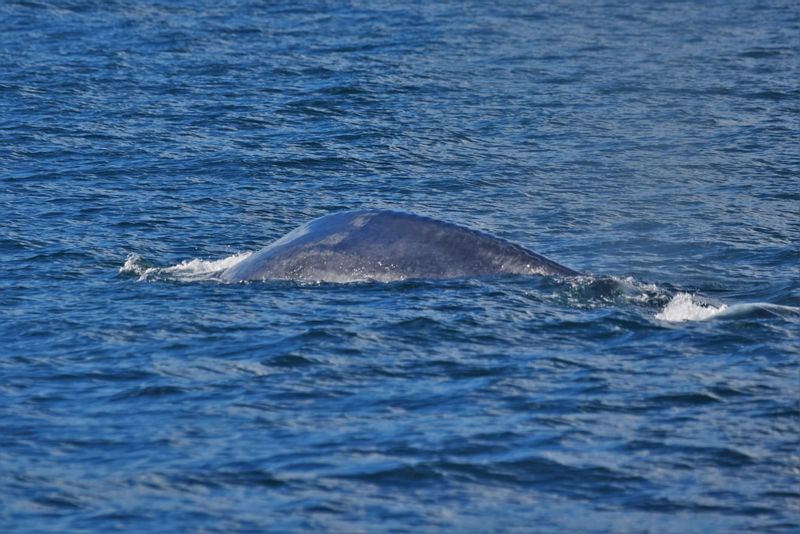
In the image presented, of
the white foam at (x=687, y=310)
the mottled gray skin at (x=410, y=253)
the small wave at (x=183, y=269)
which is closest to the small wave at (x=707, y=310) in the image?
the white foam at (x=687, y=310)

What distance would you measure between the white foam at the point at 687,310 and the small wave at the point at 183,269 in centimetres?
566

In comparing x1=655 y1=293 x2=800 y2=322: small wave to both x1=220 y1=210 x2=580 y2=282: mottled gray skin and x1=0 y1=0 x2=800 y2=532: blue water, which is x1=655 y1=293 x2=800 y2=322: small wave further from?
x1=220 y1=210 x2=580 y2=282: mottled gray skin

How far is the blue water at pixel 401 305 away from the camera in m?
11.9

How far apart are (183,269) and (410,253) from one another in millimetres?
3389

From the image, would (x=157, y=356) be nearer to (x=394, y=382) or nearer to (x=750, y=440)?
(x=394, y=382)

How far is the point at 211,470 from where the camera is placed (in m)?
12.1

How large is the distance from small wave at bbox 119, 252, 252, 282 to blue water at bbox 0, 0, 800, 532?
3.1 inches

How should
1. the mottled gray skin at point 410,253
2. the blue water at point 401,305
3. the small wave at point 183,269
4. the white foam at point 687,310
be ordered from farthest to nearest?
the small wave at point 183,269, the mottled gray skin at point 410,253, the white foam at point 687,310, the blue water at point 401,305

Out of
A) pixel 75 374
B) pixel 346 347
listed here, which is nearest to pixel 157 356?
pixel 75 374

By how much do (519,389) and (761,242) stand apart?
7.21 metres

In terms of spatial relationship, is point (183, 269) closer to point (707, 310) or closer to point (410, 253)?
point (410, 253)

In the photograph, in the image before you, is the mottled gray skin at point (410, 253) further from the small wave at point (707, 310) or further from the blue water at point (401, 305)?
the small wave at point (707, 310)

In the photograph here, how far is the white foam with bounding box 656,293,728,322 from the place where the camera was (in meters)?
16.0

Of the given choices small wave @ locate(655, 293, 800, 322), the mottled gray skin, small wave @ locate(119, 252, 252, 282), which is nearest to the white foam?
small wave @ locate(655, 293, 800, 322)
